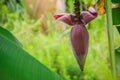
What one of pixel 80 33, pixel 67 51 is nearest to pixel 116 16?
pixel 80 33

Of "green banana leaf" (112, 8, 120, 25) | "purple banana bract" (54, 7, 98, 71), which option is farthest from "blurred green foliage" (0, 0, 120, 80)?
"purple banana bract" (54, 7, 98, 71)

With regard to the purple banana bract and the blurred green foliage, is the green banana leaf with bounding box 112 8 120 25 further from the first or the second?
the blurred green foliage

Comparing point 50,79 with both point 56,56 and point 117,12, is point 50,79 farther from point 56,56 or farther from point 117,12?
point 56,56

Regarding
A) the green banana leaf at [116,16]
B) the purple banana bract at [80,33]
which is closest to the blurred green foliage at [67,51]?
the green banana leaf at [116,16]

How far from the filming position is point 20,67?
467 millimetres

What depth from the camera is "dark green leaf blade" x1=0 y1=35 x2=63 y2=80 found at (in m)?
0.46

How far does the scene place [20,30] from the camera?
9.74ft

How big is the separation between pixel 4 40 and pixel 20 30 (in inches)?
98.3

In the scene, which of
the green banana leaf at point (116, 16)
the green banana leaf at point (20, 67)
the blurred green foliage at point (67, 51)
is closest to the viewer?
the green banana leaf at point (20, 67)

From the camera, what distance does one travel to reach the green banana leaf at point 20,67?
1.51 ft

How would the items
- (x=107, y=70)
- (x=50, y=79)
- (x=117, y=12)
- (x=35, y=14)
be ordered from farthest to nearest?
(x=35, y=14)
(x=107, y=70)
(x=117, y=12)
(x=50, y=79)

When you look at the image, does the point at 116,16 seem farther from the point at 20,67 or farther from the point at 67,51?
the point at 67,51

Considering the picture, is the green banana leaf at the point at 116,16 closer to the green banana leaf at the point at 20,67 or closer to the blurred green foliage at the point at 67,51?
the green banana leaf at the point at 20,67

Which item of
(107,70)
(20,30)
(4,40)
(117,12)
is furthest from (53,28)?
(4,40)
